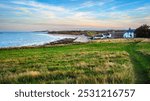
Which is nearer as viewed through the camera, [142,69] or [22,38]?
[142,69]

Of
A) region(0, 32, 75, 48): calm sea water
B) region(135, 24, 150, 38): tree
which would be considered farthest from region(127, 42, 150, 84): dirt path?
region(0, 32, 75, 48): calm sea water

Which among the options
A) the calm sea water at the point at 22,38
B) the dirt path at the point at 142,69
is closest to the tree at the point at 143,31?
the dirt path at the point at 142,69

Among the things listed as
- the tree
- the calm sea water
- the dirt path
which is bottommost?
the dirt path

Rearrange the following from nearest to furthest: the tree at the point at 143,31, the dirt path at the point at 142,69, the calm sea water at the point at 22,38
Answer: the dirt path at the point at 142,69 < the tree at the point at 143,31 < the calm sea water at the point at 22,38

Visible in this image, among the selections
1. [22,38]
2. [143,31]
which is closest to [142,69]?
[143,31]

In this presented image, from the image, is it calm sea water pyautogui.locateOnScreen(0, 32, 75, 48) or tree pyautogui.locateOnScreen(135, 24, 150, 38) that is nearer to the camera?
tree pyautogui.locateOnScreen(135, 24, 150, 38)

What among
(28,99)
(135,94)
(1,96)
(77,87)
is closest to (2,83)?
(1,96)

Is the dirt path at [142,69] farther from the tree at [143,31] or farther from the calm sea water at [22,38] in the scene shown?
the calm sea water at [22,38]

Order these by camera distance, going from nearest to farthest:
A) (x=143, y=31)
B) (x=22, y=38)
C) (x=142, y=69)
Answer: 1. (x=142, y=69)
2. (x=143, y=31)
3. (x=22, y=38)

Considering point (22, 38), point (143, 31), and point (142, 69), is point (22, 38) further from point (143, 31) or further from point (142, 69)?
point (142, 69)

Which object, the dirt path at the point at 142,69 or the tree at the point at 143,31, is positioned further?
the tree at the point at 143,31

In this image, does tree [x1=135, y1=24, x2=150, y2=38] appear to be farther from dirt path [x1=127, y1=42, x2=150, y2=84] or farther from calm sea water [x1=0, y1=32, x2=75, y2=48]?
calm sea water [x1=0, y1=32, x2=75, y2=48]

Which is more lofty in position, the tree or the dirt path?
the tree

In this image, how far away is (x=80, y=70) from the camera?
6145 millimetres
